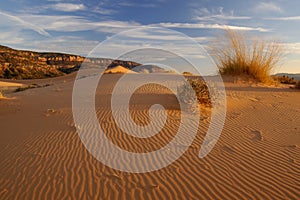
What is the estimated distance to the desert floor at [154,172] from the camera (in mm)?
3943

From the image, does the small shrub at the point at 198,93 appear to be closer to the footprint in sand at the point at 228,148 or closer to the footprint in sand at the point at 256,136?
the footprint in sand at the point at 256,136

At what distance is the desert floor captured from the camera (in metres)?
3.94

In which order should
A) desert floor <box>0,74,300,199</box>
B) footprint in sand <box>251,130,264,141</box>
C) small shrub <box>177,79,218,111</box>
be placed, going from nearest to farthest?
1. desert floor <box>0,74,300,199</box>
2. footprint in sand <box>251,130,264,141</box>
3. small shrub <box>177,79,218,111</box>

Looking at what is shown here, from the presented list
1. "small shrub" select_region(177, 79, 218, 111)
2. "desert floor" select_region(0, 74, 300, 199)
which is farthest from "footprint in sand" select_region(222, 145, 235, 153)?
"small shrub" select_region(177, 79, 218, 111)

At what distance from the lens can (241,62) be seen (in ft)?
46.7

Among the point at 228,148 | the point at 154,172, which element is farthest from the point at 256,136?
the point at 154,172

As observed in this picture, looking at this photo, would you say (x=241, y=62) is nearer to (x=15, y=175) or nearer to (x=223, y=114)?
(x=223, y=114)

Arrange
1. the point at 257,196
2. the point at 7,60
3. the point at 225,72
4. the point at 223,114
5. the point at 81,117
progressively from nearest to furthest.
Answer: the point at 257,196 → the point at 81,117 → the point at 223,114 → the point at 225,72 → the point at 7,60

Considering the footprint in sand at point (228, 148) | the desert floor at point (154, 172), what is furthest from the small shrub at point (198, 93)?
the footprint in sand at point (228, 148)

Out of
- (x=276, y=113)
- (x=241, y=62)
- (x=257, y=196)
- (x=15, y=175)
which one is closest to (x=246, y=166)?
(x=257, y=196)

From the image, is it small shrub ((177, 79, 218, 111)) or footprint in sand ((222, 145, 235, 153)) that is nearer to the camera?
footprint in sand ((222, 145, 235, 153))

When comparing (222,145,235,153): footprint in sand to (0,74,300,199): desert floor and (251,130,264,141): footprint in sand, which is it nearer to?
(0,74,300,199): desert floor

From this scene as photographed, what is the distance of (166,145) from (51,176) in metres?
2.43

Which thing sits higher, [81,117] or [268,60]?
[268,60]
